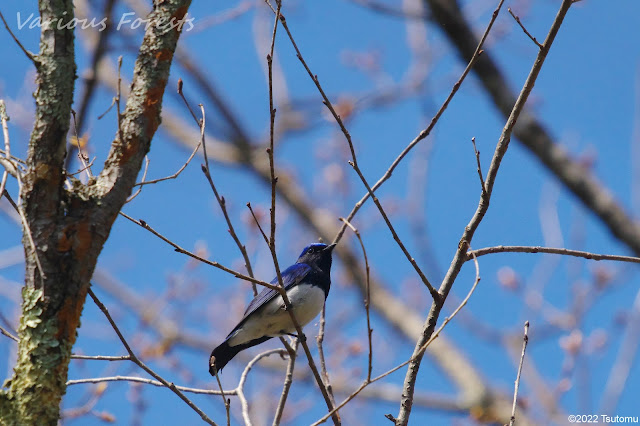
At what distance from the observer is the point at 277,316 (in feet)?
13.5

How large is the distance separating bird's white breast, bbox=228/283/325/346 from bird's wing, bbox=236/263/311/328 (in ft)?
0.12

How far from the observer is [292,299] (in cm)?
418

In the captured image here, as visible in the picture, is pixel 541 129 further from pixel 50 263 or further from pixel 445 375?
Answer: pixel 50 263

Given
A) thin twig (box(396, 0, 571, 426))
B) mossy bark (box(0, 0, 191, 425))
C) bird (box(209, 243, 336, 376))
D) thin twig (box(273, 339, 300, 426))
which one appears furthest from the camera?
bird (box(209, 243, 336, 376))

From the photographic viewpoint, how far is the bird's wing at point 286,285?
4.13 m

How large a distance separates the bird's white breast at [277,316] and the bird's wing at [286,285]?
37 mm

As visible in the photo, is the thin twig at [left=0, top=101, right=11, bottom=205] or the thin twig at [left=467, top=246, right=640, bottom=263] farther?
the thin twig at [left=467, top=246, right=640, bottom=263]

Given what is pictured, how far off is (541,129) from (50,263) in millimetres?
6075

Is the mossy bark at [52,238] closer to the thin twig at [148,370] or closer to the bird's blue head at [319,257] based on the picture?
the thin twig at [148,370]

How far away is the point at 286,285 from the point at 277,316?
1.10 ft

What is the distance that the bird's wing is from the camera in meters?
4.13

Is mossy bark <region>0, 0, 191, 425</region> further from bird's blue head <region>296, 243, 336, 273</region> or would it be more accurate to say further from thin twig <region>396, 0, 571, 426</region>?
bird's blue head <region>296, 243, 336, 273</region>

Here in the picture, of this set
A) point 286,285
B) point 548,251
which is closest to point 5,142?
point 548,251

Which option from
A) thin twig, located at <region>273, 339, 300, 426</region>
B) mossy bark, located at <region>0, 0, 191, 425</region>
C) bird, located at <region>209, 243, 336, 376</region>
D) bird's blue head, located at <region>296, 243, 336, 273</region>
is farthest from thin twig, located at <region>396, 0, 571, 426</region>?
bird's blue head, located at <region>296, 243, 336, 273</region>
